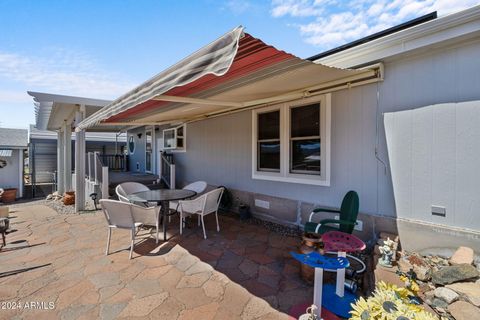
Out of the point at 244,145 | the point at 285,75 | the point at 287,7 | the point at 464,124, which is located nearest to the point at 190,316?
the point at 285,75

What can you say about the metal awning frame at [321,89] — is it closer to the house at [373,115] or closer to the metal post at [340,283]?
the house at [373,115]

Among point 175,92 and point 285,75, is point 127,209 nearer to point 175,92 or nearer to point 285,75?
point 175,92

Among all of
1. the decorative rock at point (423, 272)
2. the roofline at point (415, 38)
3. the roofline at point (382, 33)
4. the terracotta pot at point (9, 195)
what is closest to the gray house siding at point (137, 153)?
the terracotta pot at point (9, 195)

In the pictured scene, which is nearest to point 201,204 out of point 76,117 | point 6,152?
point 76,117

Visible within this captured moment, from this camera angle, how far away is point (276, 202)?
5.48 meters

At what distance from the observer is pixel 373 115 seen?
3836mm

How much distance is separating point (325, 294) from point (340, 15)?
18.6 feet

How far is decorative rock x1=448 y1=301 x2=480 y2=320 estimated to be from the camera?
189 centimetres

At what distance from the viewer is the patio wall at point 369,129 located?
10.1 feet

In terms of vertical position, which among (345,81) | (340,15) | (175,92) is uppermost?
(340,15)

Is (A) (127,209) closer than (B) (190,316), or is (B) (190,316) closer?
(B) (190,316)

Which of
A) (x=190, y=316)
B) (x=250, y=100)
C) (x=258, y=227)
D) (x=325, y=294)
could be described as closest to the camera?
(x=190, y=316)

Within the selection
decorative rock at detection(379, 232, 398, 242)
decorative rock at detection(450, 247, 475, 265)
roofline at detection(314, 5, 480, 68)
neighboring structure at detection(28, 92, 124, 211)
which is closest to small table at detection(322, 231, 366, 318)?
decorative rock at detection(379, 232, 398, 242)

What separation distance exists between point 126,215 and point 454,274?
14.2ft
